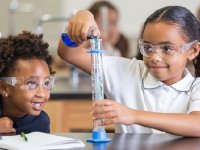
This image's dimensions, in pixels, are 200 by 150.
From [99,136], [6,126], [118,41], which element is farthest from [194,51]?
[118,41]

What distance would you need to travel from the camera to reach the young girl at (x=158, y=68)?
168 cm

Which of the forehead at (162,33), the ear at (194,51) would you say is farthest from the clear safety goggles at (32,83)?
the ear at (194,51)

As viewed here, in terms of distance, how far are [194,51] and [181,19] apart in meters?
0.11

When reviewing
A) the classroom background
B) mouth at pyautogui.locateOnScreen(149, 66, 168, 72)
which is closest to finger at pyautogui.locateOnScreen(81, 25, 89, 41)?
mouth at pyautogui.locateOnScreen(149, 66, 168, 72)

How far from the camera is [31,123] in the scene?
1737mm

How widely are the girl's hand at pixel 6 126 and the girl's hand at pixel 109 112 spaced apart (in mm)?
339

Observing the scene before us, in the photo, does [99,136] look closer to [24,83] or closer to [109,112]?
[109,112]

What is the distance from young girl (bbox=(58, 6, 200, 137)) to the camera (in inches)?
66.1

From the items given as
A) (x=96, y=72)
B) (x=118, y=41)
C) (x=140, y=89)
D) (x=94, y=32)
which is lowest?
(x=118, y=41)

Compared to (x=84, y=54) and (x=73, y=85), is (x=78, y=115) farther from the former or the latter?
(x=84, y=54)

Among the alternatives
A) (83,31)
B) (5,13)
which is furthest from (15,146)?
(5,13)

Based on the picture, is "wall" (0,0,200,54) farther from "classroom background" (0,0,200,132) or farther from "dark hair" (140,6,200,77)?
"dark hair" (140,6,200,77)

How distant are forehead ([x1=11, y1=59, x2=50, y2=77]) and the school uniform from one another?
0.14m

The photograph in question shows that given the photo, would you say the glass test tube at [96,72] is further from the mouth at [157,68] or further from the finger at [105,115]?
the mouth at [157,68]
